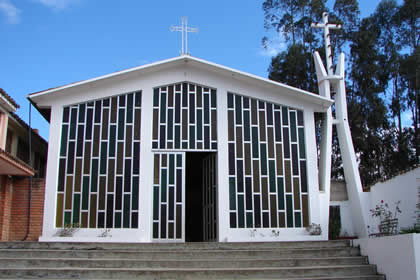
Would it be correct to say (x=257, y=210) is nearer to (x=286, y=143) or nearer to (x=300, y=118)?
(x=286, y=143)

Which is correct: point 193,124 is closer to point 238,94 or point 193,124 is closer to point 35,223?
point 238,94

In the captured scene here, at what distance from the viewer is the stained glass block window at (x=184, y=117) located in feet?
50.0

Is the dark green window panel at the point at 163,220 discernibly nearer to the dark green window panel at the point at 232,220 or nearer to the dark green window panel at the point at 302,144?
the dark green window panel at the point at 232,220

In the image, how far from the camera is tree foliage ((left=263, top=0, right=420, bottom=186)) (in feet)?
83.6

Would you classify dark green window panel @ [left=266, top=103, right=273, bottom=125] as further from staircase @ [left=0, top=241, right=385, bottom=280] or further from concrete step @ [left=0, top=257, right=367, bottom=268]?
concrete step @ [left=0, top=257, right=367, bottom=268]

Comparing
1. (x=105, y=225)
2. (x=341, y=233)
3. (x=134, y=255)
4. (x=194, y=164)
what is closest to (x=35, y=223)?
(x=105, y=225)

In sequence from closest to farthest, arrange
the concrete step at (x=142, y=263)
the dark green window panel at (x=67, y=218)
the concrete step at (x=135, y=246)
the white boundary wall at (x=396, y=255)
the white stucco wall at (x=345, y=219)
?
the white boundary wall at (x=396, y=255) → the concrete step at (x=142, y=263) → the concrete step at (x=135, y=246) → the dark green window panel at (x=67, y=218) → the white stucco wall at (x=345, y=219)

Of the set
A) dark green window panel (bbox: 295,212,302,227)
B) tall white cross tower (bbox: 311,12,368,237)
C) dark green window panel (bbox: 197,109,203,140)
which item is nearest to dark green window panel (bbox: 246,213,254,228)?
dark green window panel (bbox: 295,212,302,227)

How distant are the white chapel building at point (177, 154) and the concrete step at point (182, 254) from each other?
12.0 feet

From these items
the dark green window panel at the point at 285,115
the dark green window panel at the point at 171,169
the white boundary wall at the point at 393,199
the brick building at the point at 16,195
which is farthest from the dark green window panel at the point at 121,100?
the white boundary wall at the point at 393,199

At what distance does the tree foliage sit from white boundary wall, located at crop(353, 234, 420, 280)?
51.5ft

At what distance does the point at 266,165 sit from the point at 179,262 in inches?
241

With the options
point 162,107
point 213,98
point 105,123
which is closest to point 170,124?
point 162,107

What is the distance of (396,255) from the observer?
30.1 ft
